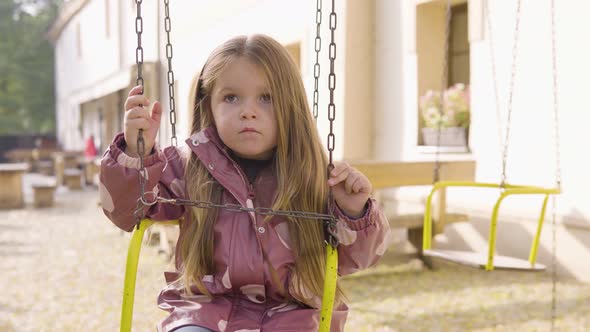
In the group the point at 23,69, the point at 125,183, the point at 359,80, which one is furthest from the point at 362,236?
the point at 23,69

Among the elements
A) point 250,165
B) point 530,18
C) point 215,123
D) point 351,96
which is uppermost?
point 530,18

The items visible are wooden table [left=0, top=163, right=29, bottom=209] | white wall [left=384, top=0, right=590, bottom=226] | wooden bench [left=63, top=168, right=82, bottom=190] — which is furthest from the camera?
wooden bench [left=63, top=168, right=82, bottom=190]

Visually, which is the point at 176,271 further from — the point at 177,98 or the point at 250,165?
the point at 177,98

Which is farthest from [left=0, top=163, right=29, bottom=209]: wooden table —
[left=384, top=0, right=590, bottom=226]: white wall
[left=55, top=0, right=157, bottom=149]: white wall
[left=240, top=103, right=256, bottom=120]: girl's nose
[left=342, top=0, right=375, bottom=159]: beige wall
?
[left=240, top=103, right=256, bottom=120]: girl's nose

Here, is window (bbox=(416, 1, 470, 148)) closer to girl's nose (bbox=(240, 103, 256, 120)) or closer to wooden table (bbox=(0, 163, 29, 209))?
girl's nose (bbox=(240, 103, 256, 120))

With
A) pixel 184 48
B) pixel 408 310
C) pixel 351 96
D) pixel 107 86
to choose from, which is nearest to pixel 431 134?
pixel 351 96

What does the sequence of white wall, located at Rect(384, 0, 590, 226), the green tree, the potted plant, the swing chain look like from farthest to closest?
1. the green tree
2. the potted plant
3. white wall, located at Rect(384, 0, 590, 226)
4. the swing chain

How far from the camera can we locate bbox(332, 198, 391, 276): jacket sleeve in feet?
5.52

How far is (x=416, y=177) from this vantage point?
15.4 feet

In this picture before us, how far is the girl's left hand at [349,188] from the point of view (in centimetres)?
165

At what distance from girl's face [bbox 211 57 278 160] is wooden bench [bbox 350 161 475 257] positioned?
271cm

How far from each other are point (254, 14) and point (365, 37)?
2.82 m

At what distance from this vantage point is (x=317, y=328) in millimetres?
1707

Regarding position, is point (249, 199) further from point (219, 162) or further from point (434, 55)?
point (434, 55)
